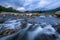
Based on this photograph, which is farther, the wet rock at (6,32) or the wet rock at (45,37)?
the wet rock at (6,32)

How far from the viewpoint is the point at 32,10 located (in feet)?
8.66

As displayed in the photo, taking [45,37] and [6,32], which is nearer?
[45,37]

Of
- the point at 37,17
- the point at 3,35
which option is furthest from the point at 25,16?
the point at 3,35

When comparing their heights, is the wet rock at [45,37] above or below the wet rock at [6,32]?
below

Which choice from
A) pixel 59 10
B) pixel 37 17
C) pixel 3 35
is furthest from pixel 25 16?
pixel 3 35

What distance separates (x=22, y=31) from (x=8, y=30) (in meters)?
0.27

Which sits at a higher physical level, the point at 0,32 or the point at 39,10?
the point at 39,10

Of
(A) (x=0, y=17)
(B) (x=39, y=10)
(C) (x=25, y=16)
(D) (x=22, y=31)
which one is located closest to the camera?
(D) (x=22, y=31)

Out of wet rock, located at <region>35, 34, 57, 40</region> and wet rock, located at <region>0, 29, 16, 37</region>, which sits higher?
wet rock, located at <region>0, 29, 16, 37</region>

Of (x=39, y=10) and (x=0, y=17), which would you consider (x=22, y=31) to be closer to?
(x=39, y=10)

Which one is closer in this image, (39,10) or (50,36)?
(50,36)

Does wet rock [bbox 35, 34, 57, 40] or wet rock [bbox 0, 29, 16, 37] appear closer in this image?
wet rock [bbox 35, 34, 57, 40]

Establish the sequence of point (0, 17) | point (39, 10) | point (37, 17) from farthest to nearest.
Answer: point (0, 17)
point (37, 17)
point (39, 10)

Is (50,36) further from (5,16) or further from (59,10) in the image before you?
(5,16)
